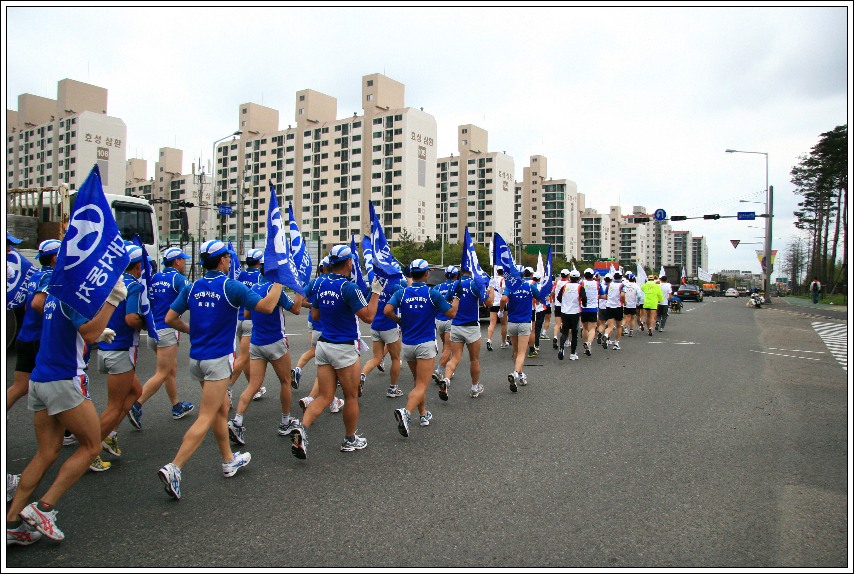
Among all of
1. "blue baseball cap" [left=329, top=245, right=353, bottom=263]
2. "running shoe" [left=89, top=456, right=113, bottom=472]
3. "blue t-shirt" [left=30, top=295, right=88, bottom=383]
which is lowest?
"running shoe" [left=89, top=456, right=113, bottom=472]

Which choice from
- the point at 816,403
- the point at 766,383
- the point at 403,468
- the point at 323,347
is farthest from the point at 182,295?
the point at 766,383

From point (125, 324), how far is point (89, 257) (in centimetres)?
199

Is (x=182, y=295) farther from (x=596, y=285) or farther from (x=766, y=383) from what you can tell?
(x=596, y=285)

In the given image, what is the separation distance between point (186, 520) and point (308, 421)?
1508 mm

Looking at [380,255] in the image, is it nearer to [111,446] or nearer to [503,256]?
[503,256]

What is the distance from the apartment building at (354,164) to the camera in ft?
266

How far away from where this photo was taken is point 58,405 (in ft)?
12.5

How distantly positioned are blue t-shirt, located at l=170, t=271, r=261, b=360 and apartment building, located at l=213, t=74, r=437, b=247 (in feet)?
242

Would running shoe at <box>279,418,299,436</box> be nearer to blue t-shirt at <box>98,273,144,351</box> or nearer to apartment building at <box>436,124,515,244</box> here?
blue t-shirt at <box>98,273,144,351</box>

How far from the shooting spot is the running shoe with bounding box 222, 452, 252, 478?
496 centimetres

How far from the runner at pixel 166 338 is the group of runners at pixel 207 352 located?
0.01 metres

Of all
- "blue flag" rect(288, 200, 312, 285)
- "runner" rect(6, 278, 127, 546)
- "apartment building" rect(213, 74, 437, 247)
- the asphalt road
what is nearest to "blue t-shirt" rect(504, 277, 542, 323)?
the asphalt road

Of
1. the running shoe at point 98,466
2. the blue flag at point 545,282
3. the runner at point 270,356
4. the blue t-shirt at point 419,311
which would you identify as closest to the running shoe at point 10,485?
the running shoe at point 98,466

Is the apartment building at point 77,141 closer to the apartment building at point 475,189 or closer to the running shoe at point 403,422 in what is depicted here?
the apartment building at point 475,189
